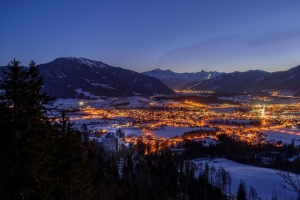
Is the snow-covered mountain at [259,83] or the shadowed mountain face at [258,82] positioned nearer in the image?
the snow-covered mountain at [259,83]

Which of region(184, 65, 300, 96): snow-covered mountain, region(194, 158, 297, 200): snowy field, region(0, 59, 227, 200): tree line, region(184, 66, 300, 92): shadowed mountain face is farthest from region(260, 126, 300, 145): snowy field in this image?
region(184, 66, 300, 92): shadowed mountain face

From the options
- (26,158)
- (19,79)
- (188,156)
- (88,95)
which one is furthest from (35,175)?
(88,95)

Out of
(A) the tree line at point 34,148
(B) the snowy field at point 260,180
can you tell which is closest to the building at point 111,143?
(B) the snowy field at point 260,180

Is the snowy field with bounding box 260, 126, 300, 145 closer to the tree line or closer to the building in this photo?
the building

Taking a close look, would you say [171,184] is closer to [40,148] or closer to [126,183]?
[126,183]

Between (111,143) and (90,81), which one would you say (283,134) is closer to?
(111,143)

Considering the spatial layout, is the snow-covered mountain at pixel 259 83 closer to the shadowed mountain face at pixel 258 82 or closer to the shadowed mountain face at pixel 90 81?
the shadowed mountain face at pixel 258 82
